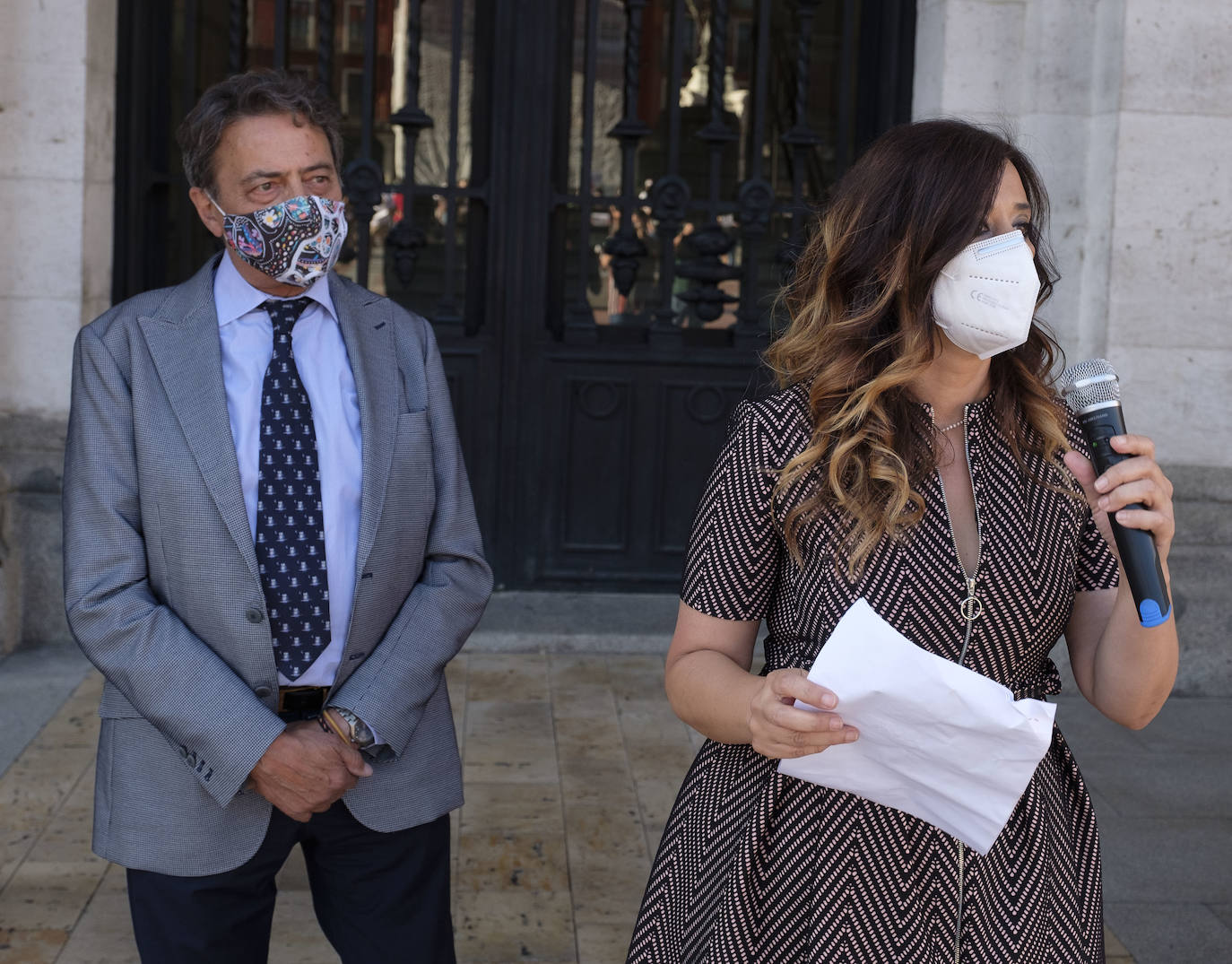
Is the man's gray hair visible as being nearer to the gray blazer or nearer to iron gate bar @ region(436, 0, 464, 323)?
the gray blazer

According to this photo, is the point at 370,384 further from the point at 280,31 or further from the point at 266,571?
the point at 280,31

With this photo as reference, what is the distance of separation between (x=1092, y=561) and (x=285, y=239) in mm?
1433

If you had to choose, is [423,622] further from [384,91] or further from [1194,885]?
[384,91]

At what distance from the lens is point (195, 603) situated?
238 centimetres

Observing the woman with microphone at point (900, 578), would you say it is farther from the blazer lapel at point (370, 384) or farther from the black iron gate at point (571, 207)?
Answer: the black iron gate at point (571, 207)

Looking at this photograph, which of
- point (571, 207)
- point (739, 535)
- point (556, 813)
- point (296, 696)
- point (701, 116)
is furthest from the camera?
point (701, 116)

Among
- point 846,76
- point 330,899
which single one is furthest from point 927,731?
point 846,76

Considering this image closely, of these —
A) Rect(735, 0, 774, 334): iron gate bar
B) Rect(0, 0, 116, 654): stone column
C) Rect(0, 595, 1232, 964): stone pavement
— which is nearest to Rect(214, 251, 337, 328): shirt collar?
Rect(0, 595, 1232, 964): stone pavement

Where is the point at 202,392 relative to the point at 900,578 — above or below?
above

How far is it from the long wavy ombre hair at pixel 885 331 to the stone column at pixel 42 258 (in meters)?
4.53

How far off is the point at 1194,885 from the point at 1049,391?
7.90 feet

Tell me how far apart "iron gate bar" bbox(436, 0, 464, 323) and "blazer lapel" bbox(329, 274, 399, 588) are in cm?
392

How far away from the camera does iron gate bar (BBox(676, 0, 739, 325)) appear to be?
6488 mm

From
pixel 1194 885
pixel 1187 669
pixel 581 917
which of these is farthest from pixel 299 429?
pixel 1187 669
